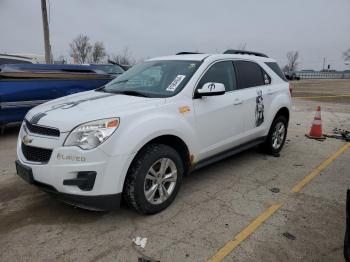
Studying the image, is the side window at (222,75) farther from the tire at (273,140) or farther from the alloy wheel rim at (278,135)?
the alloy wheel rim at (278,135)

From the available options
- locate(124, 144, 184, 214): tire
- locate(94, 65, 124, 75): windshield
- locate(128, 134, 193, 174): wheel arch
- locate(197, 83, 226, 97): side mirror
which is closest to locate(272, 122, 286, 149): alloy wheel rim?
locate(197, 83, 226, 97): side mirror

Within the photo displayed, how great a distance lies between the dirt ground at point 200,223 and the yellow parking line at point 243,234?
1.5 inches

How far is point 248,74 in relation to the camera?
4.96 metres

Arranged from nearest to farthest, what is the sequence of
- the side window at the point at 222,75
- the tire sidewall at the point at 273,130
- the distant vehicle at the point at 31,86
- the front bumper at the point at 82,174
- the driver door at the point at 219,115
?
the front bumper at the point at 82,174 < the driver door at the point at 219,115 < the side window at the point at 222,75 < the tire sidewall at the point at 273,130 < the distant vehicle at the point at 31,86

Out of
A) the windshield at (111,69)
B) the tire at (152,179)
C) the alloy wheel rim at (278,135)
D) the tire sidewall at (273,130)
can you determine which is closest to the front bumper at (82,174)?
the tire at (152,179)

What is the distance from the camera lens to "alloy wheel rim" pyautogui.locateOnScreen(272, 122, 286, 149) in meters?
5.69

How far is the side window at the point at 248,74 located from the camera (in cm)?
477

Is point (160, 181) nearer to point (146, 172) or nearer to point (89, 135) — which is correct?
point (146, 172)

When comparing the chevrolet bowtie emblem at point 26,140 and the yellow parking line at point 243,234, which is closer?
the yellow parking line at point 243,234

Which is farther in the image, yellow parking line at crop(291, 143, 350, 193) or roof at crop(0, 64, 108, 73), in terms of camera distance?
roof at crop(0, 64, 108, 73)

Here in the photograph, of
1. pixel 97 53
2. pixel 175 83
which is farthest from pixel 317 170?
pixel 97 53

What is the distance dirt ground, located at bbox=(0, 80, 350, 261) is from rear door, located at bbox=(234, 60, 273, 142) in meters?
0.70

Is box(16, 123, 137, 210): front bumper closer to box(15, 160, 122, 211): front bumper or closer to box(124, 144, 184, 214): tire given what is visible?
box(15, 160, 122, 211): front bumper

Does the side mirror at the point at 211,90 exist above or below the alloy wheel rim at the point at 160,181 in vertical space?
above
